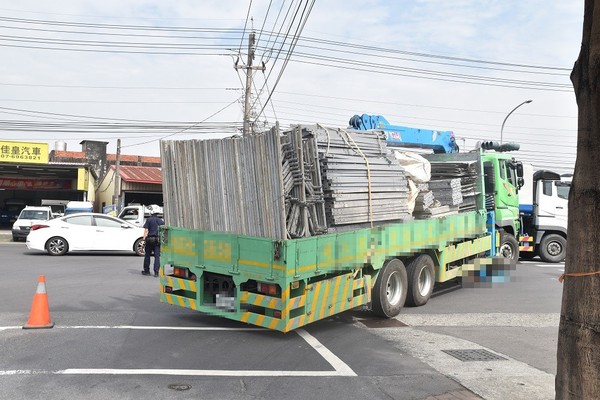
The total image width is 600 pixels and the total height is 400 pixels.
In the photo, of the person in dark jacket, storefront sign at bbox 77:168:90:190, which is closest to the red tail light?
the person in dark jacket

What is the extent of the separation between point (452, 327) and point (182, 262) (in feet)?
13.3

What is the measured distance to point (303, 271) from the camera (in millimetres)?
6273

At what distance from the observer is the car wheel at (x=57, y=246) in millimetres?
16203

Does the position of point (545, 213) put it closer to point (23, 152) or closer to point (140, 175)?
point (23, 152)

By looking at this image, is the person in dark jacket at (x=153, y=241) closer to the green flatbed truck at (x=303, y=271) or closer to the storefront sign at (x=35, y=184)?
the green flatbed truck at (x=303, y=271)

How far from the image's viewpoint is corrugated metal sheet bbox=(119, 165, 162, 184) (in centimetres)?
3487

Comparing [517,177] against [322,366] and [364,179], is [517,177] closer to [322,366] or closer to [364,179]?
[364,179]

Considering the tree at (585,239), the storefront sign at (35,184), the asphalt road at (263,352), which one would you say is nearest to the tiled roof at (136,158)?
the storefront sign at (35,184)

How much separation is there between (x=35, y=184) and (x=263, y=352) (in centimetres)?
3688

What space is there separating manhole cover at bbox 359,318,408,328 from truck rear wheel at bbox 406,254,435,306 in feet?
2.89

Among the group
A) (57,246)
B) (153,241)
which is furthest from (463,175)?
(57,246)

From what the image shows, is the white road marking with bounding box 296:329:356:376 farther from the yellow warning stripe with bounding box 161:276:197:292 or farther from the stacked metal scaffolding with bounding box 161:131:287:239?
the yellow warning stripe with bounding box 161:276:197:292

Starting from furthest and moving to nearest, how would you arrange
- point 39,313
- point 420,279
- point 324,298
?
point 420,279
point 39,313
point 324,298

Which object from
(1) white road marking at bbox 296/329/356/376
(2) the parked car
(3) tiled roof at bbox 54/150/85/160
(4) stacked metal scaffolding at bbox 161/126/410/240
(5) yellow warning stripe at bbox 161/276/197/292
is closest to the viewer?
(1) white road marking at bbox 296/329/356/376
